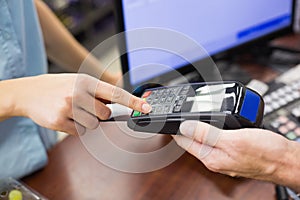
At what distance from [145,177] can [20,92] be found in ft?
0.82

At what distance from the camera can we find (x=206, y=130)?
1.92ft

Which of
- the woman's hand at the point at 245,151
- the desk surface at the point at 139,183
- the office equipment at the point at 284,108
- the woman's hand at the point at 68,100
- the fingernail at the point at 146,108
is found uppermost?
the woman's hand at the point at 68,100

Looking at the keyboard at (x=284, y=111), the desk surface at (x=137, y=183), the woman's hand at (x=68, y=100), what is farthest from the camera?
the keyboard at (x=284, y=111)

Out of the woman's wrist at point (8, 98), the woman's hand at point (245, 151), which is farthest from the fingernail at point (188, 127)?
the woman's wrist at point (8, 98)

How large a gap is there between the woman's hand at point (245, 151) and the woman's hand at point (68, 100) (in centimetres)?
9

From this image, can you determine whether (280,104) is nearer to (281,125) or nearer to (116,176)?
(281,125)

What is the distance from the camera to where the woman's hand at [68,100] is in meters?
0.57

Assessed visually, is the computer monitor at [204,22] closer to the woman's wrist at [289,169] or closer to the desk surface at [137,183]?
the desk surface at [137,183]

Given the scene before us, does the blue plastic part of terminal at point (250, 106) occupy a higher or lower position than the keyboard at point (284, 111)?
higher

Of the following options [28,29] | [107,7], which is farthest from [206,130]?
[107,7]

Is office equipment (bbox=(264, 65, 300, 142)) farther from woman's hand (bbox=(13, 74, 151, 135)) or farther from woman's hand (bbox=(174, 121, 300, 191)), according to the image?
woman's hand (bbox=(13, 74, 151, 135))

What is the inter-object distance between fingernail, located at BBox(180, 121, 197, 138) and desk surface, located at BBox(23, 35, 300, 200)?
13cm

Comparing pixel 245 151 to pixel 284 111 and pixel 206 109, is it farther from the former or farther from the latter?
pixel 284 111

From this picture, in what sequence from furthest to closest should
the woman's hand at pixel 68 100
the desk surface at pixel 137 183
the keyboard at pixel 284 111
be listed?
the keyboard at pixel 284 111 → the desk surface at pixel 137 183 → the woman's hand at pixel 68 100
